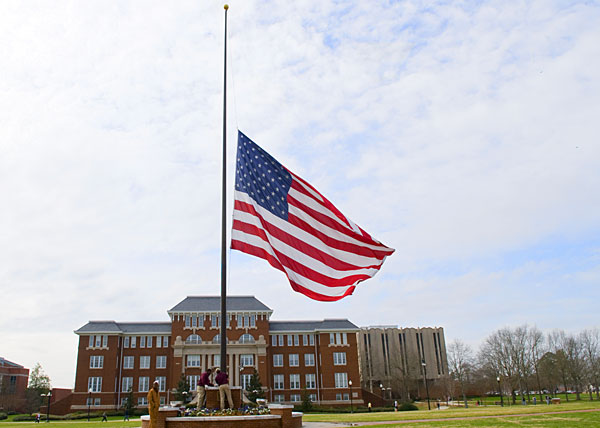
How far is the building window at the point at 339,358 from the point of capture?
77.8 m

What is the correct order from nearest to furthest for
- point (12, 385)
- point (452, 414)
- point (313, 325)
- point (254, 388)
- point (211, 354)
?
point (452, 414) → point (254, 388) → point (211, 354) → point (313, 325) → point (12, 385)

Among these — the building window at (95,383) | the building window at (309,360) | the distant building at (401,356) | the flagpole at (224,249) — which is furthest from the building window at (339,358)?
the flagpole at (224,249)

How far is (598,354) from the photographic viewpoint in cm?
8581

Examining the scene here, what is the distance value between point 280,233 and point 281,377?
65.1 m

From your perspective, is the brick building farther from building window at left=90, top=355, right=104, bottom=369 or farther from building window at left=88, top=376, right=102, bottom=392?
building window at left=90, top=355, right=104, bottom=369

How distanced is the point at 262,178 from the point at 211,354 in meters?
61.8

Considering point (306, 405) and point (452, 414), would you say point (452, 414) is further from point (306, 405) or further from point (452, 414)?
point (306, 405)

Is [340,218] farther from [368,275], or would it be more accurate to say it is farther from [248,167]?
[248,167]

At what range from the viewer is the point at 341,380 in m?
76.9

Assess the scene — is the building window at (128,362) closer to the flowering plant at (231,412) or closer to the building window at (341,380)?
the building window at (341,380)

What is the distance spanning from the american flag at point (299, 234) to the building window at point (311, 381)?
64.6 metres

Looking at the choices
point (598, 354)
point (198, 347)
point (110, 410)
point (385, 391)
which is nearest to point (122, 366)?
point (110, 410)

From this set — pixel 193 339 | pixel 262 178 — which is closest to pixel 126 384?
pixel 193 339

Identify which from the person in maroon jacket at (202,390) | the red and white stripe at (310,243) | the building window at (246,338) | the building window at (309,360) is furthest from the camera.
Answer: the building window at (309,360)
